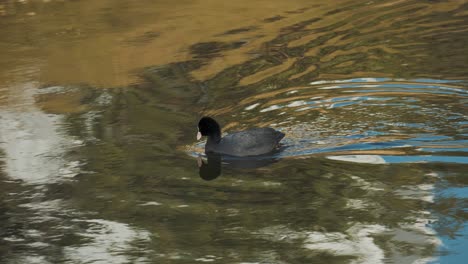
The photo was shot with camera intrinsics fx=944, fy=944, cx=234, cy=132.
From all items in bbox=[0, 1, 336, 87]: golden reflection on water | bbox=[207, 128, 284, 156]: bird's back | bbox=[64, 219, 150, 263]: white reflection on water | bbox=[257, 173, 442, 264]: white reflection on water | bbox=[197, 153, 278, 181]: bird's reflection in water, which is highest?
bbox=[0, 1, 336, 87]: golden reflection on water

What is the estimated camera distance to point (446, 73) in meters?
13.4

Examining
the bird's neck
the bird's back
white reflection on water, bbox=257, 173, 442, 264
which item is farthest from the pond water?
the bird's neck

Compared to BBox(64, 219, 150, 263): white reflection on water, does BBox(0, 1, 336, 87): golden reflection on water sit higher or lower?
higher

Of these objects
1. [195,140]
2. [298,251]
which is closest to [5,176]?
[195,140]

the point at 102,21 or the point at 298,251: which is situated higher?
the point at 102,21

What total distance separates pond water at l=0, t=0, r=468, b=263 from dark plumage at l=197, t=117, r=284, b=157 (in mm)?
148

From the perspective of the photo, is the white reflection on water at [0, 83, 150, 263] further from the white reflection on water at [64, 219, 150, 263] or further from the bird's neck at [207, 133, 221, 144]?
the bird's neck at [207, 133, 221, 144]

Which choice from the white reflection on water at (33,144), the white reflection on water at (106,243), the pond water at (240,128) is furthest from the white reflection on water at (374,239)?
the white reflection on water at (33,144)

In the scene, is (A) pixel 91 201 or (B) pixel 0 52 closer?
(A) pixel 91 201

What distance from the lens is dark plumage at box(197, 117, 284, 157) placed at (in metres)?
10.8

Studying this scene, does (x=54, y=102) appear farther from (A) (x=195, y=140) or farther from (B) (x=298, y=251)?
(B) (x=298, y=251)

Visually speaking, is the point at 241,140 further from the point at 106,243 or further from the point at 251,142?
the point at 106,243

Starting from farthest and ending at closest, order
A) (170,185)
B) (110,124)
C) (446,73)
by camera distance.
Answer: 1. (446,73)
2. (110,124)
3. (170,185)

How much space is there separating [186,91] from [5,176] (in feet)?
12.5
